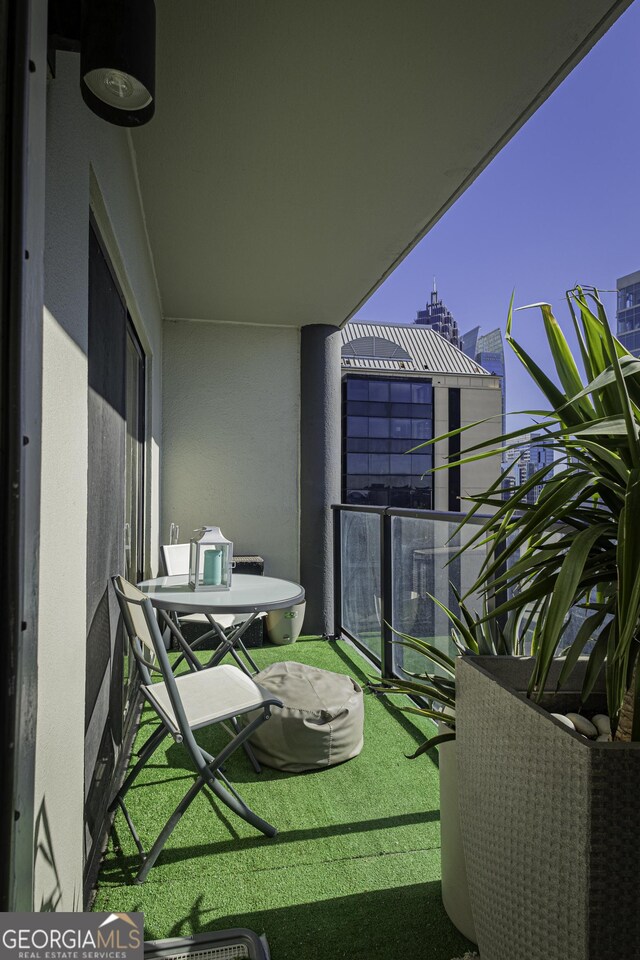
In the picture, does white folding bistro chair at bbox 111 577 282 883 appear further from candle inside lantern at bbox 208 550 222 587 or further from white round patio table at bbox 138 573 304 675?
candle inside lantern at bbox 208 550 222 587

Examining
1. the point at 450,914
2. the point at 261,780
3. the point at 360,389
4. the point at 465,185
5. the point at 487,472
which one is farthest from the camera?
the point at 487,472

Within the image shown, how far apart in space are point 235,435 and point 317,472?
2.69 ft

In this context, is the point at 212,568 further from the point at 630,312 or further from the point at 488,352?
the point at 488,352

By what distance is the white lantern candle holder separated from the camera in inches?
114

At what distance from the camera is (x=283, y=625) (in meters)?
4.74

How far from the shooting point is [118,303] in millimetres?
2539

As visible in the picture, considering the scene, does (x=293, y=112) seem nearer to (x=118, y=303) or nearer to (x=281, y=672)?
(x=118, y=303)

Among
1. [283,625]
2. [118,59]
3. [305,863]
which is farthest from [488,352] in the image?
[118,59]

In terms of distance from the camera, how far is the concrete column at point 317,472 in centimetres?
510

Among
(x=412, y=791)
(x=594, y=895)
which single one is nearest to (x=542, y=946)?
(x=594, y=895)

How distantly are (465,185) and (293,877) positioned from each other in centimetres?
300

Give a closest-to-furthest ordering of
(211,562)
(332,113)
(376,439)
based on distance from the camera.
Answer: (332,113), (211,562), (376,439)

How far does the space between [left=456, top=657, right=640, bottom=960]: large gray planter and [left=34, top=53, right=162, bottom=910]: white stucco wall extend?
886 mm

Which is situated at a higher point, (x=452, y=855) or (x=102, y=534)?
(x=102, y=534)
